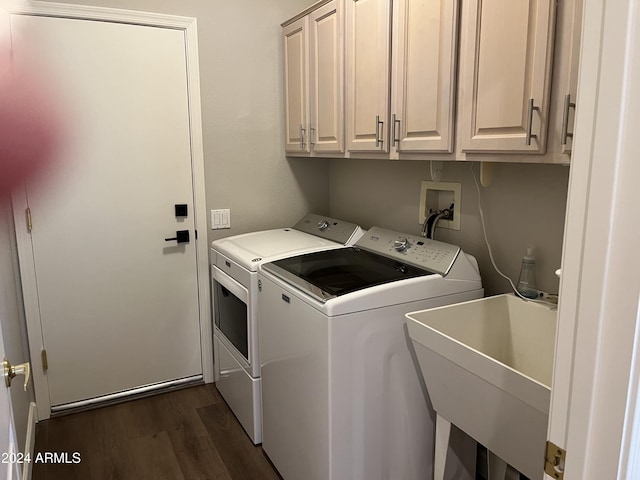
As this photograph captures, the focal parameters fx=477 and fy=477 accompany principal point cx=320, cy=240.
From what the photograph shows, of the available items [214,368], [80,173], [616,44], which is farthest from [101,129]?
[616,44]

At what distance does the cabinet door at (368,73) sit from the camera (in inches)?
75.7

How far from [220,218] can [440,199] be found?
4.32 feet

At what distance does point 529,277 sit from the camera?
1751 millimetres

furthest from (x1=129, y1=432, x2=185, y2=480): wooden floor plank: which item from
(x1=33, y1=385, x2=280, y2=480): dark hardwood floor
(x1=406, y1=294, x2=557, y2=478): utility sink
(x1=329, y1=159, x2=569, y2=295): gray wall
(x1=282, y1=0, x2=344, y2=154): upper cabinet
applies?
(x1=282, y1=0, x2=344, y2=154): upper cabinet

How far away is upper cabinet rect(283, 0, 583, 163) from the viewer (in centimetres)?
132

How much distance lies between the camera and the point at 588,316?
644mm

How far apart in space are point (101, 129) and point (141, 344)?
4.02ft

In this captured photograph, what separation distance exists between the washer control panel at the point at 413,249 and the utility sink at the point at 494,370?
0.79 feet

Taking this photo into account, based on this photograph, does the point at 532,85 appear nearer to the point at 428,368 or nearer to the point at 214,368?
the point at 428,368

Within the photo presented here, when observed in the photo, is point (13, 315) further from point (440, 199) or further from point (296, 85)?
point (440, 199)

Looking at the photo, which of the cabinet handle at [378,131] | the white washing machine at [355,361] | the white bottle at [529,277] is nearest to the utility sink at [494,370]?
the white bottle at [529,277]

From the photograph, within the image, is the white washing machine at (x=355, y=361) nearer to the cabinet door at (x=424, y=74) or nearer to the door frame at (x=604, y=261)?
the cabinet door at (x=424, y=74)

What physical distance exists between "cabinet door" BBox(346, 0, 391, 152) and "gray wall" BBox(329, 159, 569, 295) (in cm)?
35

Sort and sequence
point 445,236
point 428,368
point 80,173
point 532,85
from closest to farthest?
point 532,85 → point 428,368 → point 445,236 → point 80,173
